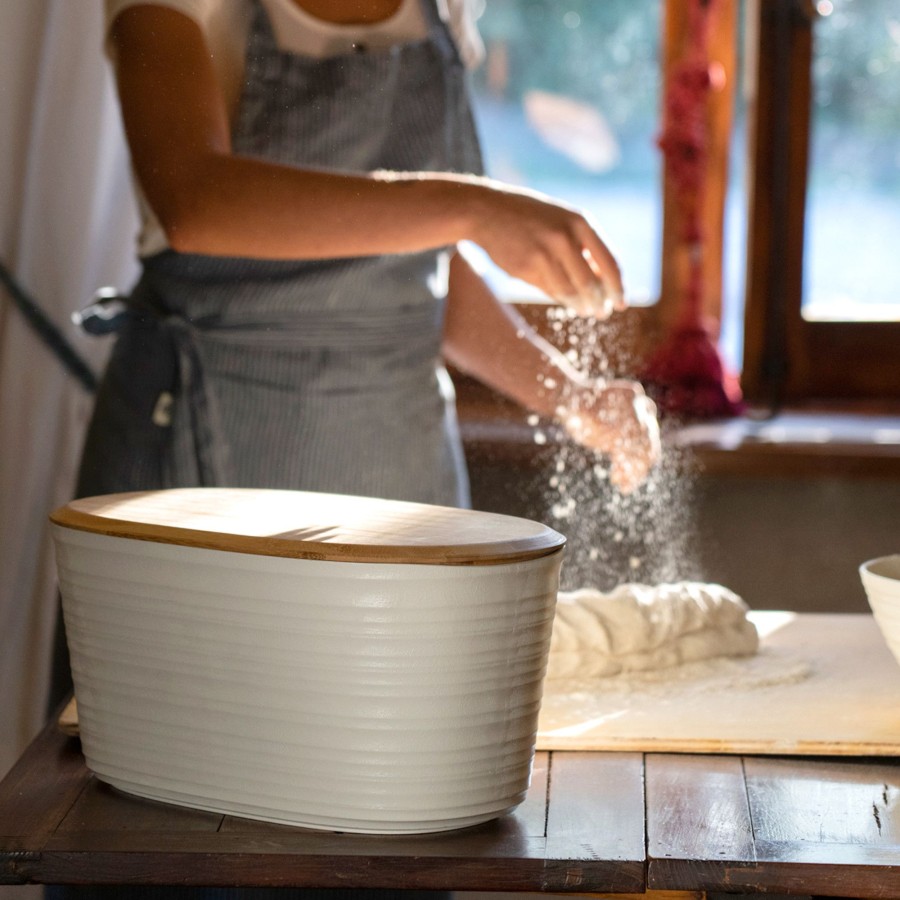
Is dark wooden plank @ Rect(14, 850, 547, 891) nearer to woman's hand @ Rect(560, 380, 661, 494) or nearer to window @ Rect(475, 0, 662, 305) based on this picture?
woman's hand @ Rect(560, 380, 661, 494)

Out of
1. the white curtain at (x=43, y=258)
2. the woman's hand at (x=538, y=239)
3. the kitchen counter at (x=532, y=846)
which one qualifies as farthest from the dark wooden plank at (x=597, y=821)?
the white curtain at (x=43, y=258)

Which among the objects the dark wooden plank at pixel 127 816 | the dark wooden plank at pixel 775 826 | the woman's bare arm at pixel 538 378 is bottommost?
the dark wooden plank at pixel 775 826

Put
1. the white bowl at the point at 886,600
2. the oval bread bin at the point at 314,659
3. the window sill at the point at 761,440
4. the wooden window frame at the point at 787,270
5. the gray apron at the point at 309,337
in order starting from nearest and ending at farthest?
the oval bread bin at the point at 314,659
the white bowl at the point at 886,600
the gray apron at the point at 309,337
the window sill at the point at 761,440
the wooden window frame at the point at 787,270

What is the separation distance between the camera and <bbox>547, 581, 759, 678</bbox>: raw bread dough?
0.63 m

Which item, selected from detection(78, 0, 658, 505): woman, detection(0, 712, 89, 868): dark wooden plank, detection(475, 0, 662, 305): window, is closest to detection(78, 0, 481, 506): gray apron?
detection(78, 0, 658, 505): woman

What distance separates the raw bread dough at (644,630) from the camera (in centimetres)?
63

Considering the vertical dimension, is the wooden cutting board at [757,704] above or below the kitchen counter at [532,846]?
below

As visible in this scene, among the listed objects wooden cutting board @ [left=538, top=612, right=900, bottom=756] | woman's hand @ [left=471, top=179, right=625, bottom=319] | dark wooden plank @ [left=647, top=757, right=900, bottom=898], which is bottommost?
wooden cutting board @ [left=538, top=612, right=900, bottom=756]

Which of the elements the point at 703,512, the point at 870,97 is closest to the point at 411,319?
the point at 703,512

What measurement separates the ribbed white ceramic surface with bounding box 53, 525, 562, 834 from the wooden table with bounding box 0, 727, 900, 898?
0.5 inches

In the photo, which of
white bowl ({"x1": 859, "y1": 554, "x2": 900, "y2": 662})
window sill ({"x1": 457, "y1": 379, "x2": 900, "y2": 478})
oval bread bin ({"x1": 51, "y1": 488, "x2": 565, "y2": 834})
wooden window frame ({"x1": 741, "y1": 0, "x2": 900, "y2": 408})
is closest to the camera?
oval bread bin ({"x1": 51, "y1": 488, "x2": 565, "y2": 834})

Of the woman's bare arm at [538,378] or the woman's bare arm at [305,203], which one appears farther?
the woman's bare arm at [538,378]

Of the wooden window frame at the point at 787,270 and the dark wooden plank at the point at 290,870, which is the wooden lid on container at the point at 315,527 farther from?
the wooden window frame at the point at 787,270

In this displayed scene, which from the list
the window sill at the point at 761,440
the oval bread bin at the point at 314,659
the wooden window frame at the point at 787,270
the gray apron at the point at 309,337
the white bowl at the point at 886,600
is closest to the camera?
the oval bread bin at the point at 314,659
